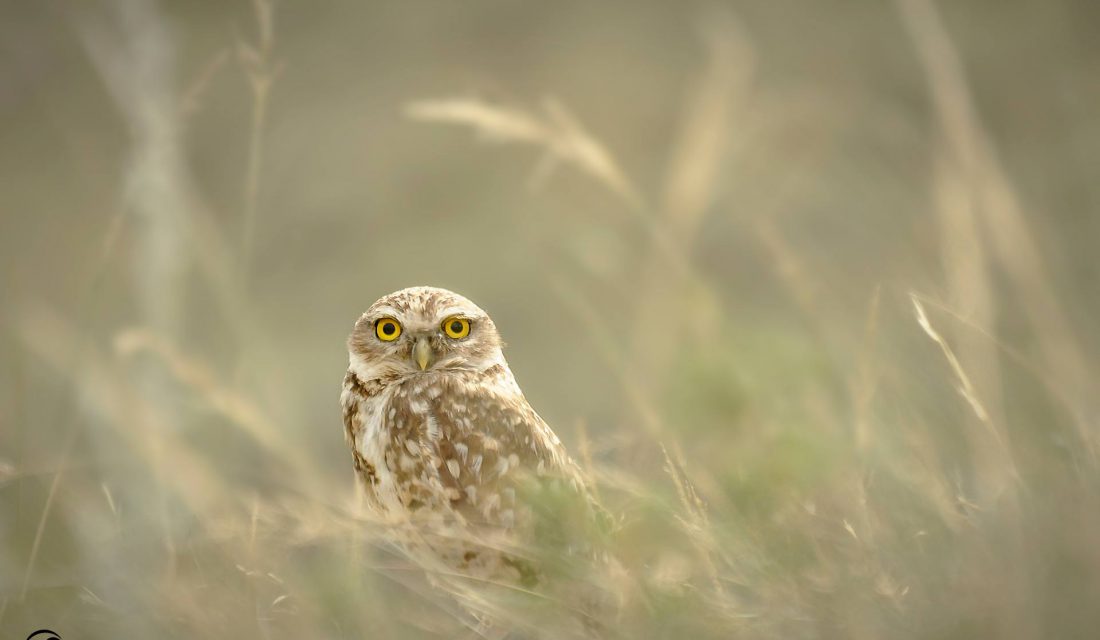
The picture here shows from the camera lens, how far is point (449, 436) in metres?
1.75

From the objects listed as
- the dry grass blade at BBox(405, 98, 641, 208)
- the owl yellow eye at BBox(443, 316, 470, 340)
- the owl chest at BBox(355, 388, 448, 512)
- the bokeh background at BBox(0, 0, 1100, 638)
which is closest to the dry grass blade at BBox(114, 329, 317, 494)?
the bokeh background at BBox(0, 0, 1100, 638)

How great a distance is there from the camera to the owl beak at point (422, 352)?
1.79 metres

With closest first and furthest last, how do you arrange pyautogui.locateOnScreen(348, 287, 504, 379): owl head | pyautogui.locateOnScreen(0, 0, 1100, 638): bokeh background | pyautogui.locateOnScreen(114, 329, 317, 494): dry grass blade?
pyautogui.locateOnScreen(0, 0, 1100, 638): bokeh background
pyautogui.locateOnScreen(114, 329, 317, 494): dry grass blade
pyautogui.locateOnScreen(348, 287, 504, 379): owl head

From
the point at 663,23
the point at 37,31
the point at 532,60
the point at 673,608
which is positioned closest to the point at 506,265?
the point at 532,60

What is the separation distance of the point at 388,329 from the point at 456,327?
130mm

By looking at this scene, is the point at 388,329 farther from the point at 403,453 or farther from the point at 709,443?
the point at 709,443

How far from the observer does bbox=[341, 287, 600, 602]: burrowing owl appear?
5.57ft

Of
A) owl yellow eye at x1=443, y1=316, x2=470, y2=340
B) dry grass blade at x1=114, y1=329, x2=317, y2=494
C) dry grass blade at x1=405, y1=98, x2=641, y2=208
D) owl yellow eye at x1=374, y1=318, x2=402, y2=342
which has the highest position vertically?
dry grass blade at x1=405, y1=98, x2=641, y2=208

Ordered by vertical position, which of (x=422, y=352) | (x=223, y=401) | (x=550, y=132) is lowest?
(x=223, y=401)

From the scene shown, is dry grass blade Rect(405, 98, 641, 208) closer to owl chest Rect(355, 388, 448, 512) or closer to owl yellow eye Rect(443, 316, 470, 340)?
owl yellow eye Rect(443, 316, 470, 340)

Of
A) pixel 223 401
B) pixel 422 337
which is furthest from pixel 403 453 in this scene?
pixel 223 401

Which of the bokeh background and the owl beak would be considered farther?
the owl beak

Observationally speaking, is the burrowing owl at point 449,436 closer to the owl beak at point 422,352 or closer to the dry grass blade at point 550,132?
the owl beak at point 422,352

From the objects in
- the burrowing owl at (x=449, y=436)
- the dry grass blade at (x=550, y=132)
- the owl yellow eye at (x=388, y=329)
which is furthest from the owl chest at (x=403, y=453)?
the dry grass blade at (x=550, y=132)
